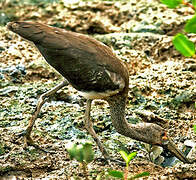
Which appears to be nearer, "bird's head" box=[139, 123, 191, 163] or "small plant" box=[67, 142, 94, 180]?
"small plant" box=[67, 142, 94, 180]

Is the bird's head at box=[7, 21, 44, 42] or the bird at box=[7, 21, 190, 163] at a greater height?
the bird's head at box=[7, 21, 44, 42]

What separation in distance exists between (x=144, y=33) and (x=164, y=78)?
4.77 ft

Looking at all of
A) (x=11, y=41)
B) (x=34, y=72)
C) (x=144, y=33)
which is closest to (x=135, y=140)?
(x=34, y=72)

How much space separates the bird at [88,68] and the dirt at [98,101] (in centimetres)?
23

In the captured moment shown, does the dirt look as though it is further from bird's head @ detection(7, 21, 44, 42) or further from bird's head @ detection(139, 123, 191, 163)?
bird's head @ detection(7, 21, 44, 42)

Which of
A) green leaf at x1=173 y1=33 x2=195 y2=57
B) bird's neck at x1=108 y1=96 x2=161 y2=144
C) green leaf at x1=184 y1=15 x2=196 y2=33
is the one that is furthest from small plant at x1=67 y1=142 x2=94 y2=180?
bird's neck at x1=108 y1=96 x2=161 y2=144

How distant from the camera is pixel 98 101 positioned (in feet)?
18.6

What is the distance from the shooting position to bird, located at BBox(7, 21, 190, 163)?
4.53 meters

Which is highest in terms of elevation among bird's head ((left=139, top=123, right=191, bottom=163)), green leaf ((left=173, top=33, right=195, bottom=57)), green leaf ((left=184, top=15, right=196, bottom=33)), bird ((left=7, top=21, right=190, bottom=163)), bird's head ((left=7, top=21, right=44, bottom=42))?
green leaf ((left=184, top=15, right=196, bottom=33))

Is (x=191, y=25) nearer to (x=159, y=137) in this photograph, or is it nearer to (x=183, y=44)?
(x=183, y=44)

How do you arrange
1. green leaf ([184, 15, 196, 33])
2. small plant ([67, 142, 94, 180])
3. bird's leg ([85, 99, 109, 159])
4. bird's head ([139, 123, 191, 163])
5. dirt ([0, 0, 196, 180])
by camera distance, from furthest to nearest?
bird's head ([139, 123, 191, 163]) → bird's leg ([85, 99, 109, 159]) → dirt ([0, 0, 196, 180]) → small plant ([67, 142, 94, 180]) → green leaf ([184, 15, 196, 33])

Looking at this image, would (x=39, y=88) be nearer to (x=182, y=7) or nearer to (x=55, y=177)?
(x=55, y=177)

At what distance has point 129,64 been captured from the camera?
6211 millimetres

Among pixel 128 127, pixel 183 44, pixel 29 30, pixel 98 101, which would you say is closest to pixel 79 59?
pixel 29 30
